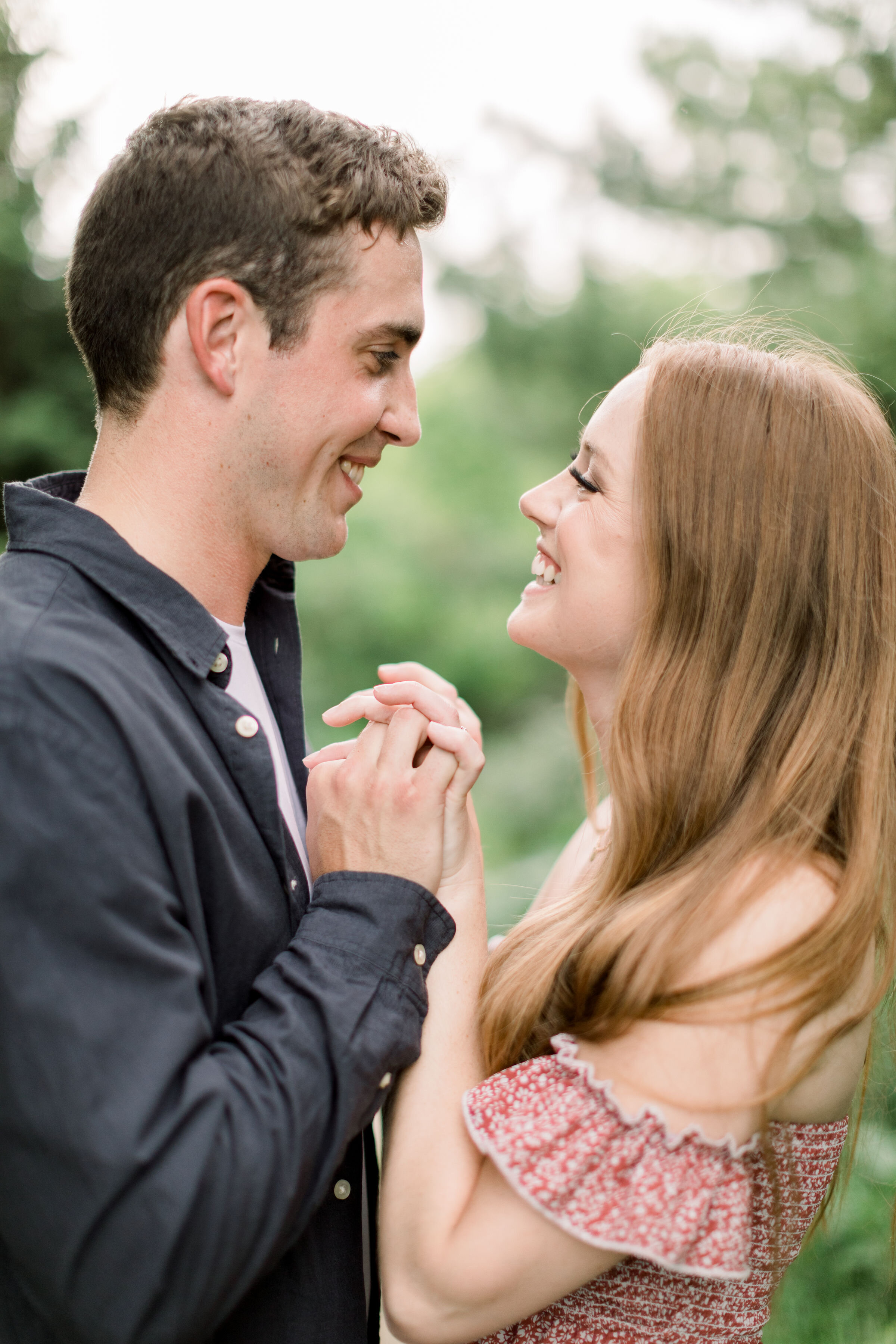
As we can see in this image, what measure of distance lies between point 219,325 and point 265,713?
2.35 feet

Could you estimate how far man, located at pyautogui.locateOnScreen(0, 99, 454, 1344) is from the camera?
118cm

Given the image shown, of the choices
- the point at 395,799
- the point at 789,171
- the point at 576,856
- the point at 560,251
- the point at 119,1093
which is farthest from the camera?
the point at 560,251

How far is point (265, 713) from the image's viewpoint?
2.05 meters

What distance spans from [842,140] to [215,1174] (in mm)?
5765

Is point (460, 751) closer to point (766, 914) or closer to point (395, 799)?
point (395, 799)

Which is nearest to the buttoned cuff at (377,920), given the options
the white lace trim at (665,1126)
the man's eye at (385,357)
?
the white lace trim at (665,1126)

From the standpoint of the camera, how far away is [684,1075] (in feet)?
4.72

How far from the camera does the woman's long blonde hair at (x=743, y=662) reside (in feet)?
5.38

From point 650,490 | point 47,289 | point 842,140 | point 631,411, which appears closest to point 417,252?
point 631,411

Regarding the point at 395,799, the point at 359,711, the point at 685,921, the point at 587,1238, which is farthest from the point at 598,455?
the point at 587,1238

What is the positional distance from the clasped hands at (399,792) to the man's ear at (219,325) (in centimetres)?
57

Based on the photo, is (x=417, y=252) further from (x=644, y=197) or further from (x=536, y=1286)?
(x=644, y=197)

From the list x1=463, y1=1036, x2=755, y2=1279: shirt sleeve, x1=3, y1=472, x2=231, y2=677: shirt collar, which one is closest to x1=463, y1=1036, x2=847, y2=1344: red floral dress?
x1=463, y1=1036, x2=755, y2=1279: shirt sleeve

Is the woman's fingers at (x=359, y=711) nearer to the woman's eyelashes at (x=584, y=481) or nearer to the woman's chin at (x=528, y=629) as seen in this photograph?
the woman's chin at (x=528, y=629)
